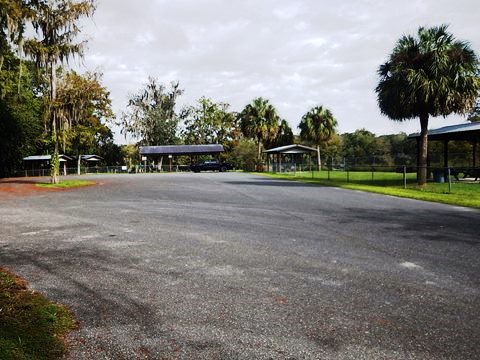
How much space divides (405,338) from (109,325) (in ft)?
9.63

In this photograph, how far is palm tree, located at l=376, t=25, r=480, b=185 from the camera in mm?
20391

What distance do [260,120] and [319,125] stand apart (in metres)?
8.99

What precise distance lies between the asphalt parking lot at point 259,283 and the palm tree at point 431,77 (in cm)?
1241

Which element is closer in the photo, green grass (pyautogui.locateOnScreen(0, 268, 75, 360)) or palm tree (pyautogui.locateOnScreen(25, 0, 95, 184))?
green grass (pyautogui.locateOnScreen(0, 268, 75, 360))

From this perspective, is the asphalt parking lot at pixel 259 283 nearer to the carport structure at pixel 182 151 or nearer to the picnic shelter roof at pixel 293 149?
the picnic shelter roof at pixel 293 149

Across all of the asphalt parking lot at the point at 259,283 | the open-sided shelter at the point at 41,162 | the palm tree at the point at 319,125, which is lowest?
the asphalt parking lot at the point at 259,283

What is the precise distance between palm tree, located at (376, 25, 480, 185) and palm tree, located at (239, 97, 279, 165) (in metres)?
33.0

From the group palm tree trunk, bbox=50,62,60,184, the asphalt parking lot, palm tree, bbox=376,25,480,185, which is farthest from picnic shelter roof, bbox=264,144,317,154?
the asphalt parking lot

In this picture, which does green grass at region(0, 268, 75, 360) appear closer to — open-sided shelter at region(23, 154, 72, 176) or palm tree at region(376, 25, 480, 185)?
palm tree at region(376, 25, 480, 185)

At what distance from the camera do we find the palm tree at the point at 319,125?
55969 mm

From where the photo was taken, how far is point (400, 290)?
4.83 m

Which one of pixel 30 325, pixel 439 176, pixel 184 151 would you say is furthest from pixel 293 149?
pixel 30 325

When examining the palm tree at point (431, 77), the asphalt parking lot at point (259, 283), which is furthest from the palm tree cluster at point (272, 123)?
the asphalt parking lot at point (259, 283)

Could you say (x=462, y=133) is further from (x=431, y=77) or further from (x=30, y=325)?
(x=30, y=325)
